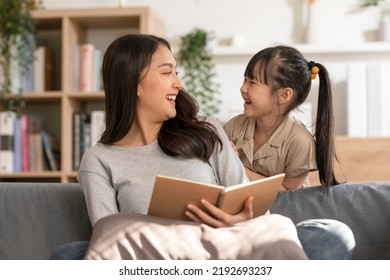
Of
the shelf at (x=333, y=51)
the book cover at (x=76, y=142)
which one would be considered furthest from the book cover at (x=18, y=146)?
the shelf at (x=333, y=51)

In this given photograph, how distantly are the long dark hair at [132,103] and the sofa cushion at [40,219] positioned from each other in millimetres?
254

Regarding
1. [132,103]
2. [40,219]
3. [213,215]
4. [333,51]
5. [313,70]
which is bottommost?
[40,219]

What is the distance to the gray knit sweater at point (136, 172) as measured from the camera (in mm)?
1868

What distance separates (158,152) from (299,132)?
1.65ft

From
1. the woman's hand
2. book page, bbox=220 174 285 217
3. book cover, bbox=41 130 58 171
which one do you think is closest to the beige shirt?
book page, bbox=220 174 285 217

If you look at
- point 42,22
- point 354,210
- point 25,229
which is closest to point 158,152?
point 25,229

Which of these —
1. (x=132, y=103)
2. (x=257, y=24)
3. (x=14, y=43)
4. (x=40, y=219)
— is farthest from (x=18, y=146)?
(x=132, y=103)

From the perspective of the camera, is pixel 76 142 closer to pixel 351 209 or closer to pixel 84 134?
pixel 84 134

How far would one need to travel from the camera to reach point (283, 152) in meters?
2.15

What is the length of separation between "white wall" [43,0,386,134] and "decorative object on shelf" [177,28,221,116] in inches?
3.9

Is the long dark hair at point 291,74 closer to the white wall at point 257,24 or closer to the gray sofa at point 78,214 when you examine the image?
the gray sofa at point 78,214

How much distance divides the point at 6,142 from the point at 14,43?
1.82ft

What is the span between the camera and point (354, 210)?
206 centimetres

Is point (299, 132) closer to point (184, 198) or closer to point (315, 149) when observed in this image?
point (315, 149)
